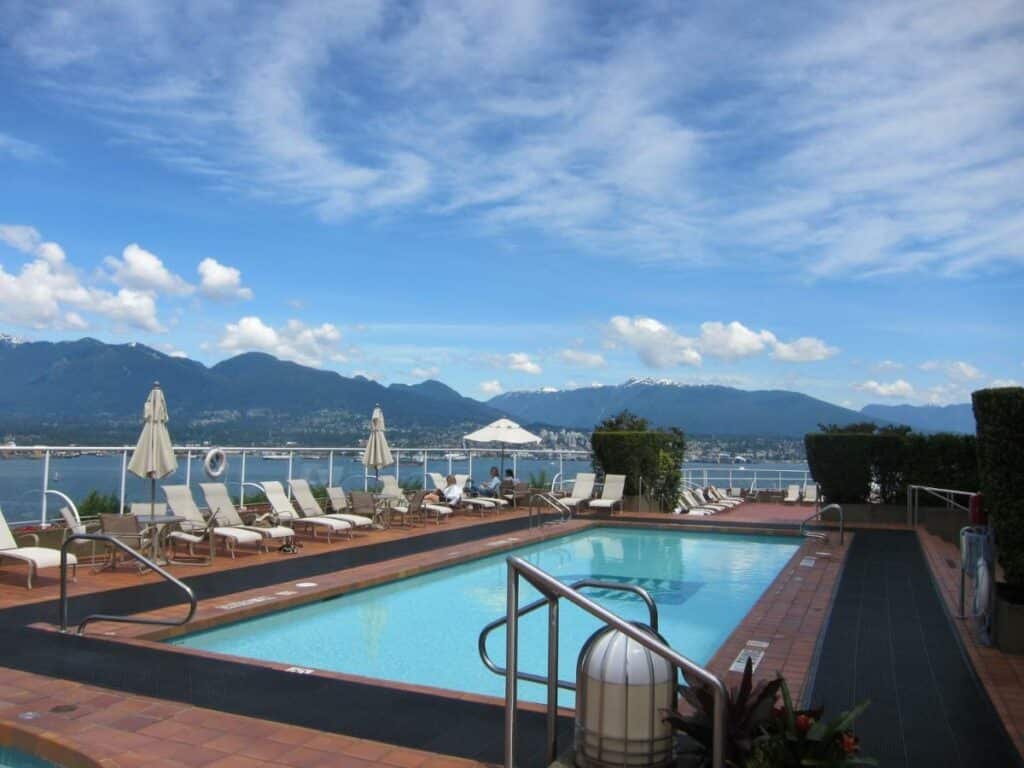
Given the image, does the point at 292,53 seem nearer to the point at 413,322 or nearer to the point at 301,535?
the point at 301,535

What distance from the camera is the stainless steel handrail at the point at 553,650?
2773mm

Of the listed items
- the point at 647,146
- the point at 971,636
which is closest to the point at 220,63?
the point at 647,146

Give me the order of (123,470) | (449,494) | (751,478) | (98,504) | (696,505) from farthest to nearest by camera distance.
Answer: (751,478) → (696,505) → (449,494) → (98,504) → (123,470)

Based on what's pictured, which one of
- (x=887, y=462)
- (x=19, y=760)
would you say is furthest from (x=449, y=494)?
(x=19, y=760)

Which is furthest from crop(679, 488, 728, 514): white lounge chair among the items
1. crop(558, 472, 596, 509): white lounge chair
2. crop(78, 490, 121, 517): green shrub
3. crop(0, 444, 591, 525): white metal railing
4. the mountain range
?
the mountain range

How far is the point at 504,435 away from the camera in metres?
17.2

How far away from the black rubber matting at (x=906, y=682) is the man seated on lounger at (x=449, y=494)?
8.45 m

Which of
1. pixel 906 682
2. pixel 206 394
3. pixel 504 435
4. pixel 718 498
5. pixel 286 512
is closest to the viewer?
pixel 906 682

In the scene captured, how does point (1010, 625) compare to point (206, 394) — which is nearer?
point (1010, 625)

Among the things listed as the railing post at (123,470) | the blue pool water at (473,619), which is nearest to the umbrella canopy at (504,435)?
Answer: the blue pool water at (473,619)

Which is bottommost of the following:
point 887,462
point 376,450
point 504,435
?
point 887,462

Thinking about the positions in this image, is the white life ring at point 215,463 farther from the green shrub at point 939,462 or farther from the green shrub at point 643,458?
the green shrub at point 939,462

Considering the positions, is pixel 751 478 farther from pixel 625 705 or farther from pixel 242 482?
pixel 625 705

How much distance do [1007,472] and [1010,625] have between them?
1092 millimetres
